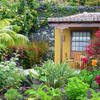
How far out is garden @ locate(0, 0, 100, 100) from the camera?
4648 millimetres

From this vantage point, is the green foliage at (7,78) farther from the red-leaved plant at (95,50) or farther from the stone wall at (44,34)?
the stone wall at (44,34)

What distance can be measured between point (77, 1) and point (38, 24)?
5.57m

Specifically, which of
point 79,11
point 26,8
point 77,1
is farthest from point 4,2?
point 77,1

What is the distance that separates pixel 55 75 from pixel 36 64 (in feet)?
18.5

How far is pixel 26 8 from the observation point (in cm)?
1507

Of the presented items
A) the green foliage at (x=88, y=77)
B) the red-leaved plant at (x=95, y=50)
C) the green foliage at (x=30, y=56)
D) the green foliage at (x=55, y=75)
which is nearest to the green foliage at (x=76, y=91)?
the green foliage at (x=55, y=75)

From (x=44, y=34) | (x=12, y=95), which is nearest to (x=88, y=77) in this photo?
(x=12, y=95)

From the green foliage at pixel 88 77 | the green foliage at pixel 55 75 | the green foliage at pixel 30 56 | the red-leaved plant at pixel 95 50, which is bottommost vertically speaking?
the green foliage at pixel 30 56

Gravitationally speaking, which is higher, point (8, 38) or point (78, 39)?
point (8, 38)

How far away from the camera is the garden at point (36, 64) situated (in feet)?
15.3

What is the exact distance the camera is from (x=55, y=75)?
5.91 meters


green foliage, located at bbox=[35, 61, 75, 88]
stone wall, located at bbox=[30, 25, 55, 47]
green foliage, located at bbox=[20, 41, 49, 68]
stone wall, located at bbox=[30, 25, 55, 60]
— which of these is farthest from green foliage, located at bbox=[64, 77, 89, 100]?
stone wall, located at bbox=[30, 25, 55, 47]

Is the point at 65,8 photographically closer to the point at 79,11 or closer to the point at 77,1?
the point at 79,11

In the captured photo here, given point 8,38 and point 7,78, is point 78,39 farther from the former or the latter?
point 7,78
